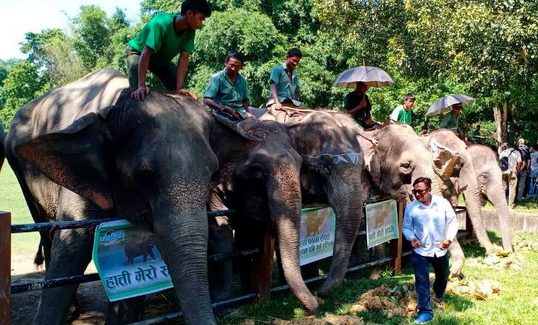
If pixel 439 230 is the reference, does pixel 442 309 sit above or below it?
below

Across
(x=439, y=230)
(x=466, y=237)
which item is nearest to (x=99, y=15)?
(x=466, y=237)

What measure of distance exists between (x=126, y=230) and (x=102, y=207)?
0.85 feet

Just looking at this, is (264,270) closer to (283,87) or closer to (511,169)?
(283,87)

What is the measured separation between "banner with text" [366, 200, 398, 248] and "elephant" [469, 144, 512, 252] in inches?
109

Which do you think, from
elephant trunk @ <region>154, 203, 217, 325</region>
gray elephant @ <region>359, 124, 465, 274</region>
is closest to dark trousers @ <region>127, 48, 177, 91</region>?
elephant trunk @ <region>154, 203, 217, 325</region>

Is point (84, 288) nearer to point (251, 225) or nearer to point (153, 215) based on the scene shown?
point (251, 225)

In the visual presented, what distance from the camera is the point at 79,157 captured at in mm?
3996

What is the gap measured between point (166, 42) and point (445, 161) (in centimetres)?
566

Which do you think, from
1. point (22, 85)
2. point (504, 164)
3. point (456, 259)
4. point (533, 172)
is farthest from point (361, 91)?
point (22, 85)

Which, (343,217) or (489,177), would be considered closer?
(343,217)

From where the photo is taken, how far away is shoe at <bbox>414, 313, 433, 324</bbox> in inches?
209

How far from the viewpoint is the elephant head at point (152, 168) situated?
11.4 feet

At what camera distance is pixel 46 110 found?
595cm

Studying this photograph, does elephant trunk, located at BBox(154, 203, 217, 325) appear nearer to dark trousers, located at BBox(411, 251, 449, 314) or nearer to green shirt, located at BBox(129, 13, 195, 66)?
green shirt, located at BBox(129, 13, 195, 66)
